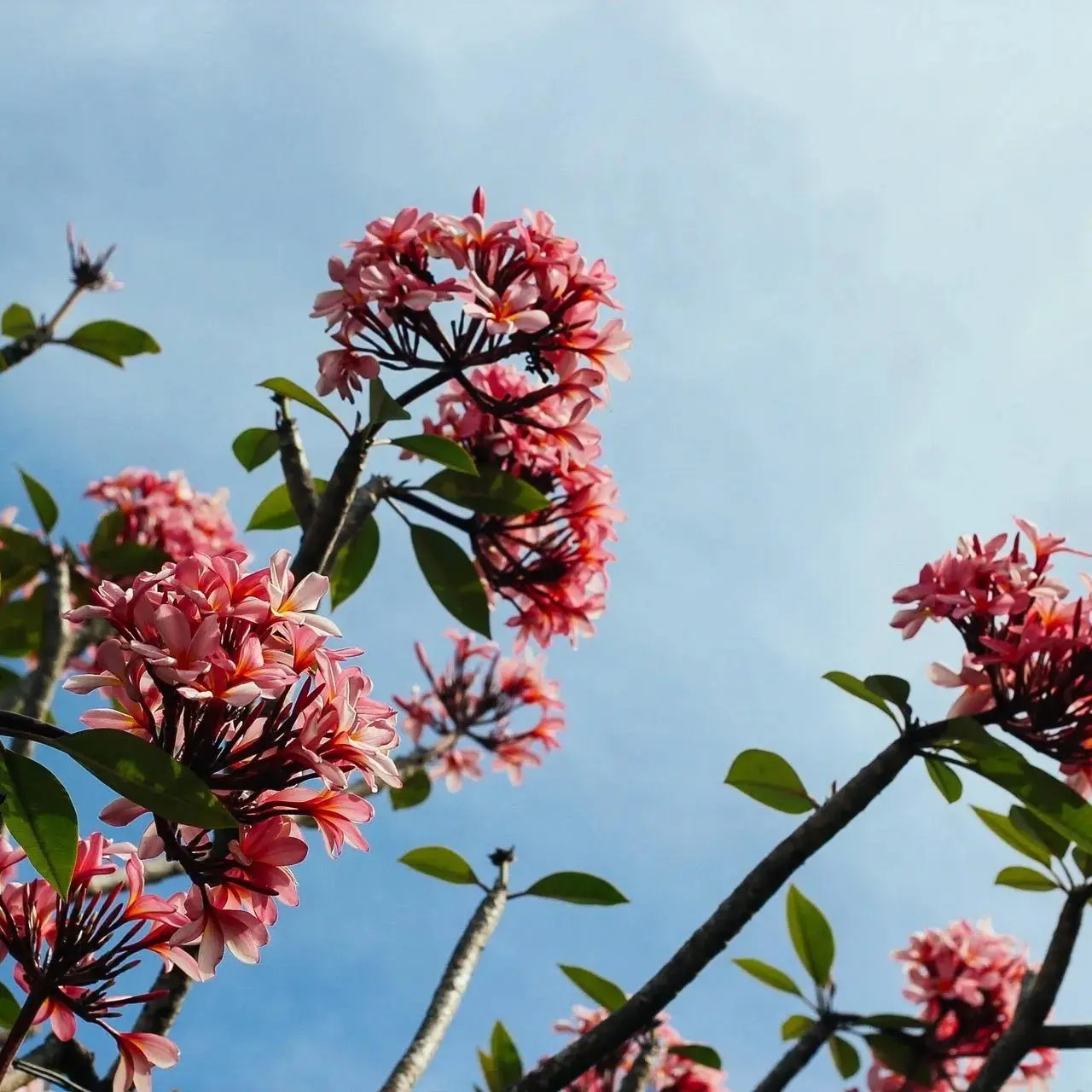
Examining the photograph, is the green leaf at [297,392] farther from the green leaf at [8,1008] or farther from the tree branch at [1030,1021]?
the tree branch at [1030,1021]

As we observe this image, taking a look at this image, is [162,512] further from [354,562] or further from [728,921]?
[728,921]

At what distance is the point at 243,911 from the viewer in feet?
5.50

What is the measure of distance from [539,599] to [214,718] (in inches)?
76.9

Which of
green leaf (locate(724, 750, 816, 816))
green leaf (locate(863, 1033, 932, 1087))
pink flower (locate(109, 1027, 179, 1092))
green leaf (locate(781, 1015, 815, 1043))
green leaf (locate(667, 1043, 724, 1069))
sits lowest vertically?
pink flower (locate(109, 1027, 179, 1092))

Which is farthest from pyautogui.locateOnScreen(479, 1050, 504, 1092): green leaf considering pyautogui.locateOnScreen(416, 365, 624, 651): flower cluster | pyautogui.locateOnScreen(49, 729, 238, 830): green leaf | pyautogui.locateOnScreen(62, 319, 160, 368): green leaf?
pyautogui.locateOnScreen(62, 319, 160, 368): green leaf

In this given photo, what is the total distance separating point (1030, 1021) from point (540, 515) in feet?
5.76

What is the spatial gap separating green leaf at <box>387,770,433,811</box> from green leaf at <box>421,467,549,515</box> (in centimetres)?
164

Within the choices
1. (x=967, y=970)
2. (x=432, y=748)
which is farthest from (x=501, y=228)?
(x=967, y=970)

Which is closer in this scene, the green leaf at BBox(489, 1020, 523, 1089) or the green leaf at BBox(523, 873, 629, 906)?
the green leaf at BBox(523, 873, 629, 906)

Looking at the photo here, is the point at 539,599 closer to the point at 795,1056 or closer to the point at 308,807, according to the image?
the point at 795,1056

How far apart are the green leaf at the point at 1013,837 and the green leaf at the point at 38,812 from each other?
224cm

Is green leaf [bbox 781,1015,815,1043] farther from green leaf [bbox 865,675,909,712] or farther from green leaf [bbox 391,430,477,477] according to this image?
green leaf [bbox 391,430,477,477]

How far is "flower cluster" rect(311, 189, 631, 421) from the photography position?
Result: 2838 millimetres

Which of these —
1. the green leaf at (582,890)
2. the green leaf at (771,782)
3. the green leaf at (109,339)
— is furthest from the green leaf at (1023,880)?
the green leaf at (109,339)
